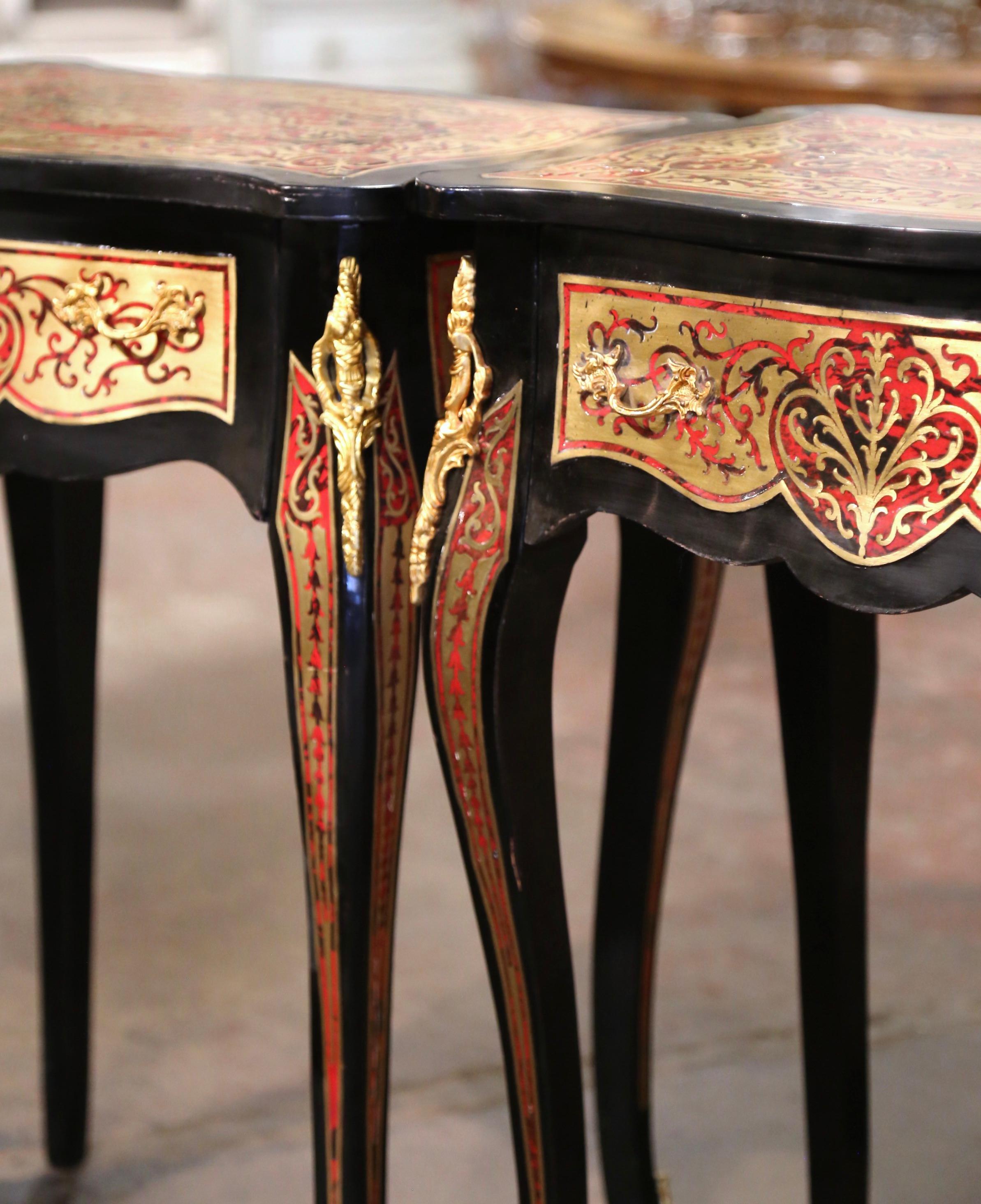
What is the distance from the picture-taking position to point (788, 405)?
0.54 meters

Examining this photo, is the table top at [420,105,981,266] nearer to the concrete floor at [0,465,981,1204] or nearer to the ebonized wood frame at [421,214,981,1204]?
the ebonized wood frame at [421,214,981,1204]

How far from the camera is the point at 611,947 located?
36.7 inches

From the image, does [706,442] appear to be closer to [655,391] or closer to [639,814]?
[655,391]

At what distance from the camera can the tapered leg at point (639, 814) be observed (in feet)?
2.82

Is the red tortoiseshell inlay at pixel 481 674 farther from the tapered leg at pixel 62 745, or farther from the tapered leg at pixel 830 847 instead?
the tapered leg at pixel 62 745

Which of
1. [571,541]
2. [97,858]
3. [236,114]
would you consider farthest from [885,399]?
[97,858]

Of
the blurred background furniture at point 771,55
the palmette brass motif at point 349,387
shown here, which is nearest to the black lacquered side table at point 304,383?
the palmette brass motif at point 349,387

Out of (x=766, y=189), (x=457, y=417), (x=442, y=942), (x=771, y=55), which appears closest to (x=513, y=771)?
(x=457, y=417)

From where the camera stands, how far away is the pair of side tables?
53 centimetres

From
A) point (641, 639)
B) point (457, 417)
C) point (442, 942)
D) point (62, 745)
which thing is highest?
point (457, 417)

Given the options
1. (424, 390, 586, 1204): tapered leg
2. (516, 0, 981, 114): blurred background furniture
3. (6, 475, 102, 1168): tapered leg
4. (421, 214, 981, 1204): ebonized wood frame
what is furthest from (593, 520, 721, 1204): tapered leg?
(516, 0, 981, 114): blurred background furniture

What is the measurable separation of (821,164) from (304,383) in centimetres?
23

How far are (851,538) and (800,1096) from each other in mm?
683

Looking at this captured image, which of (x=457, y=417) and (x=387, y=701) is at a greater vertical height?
(x=457, y=417)
